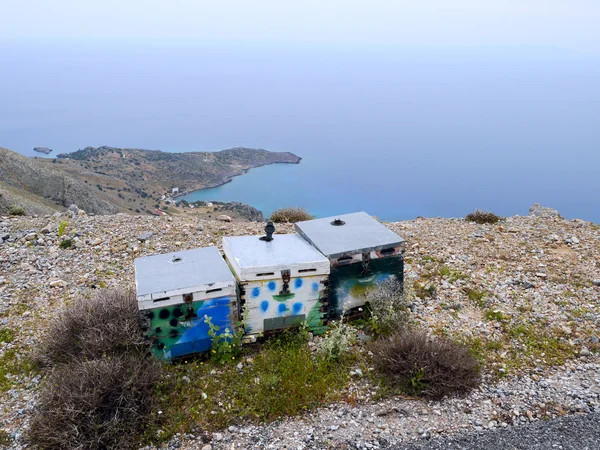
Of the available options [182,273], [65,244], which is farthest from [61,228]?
Result: [182,273]

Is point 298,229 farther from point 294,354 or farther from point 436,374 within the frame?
point 436,374

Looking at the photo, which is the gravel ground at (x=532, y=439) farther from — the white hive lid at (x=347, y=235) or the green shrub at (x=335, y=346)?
the white hive lid at (x=347, y=235)

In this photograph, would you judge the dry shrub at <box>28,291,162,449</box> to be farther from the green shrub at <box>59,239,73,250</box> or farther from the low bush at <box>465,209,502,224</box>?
the low bush at <box>465,209,502,224</box>

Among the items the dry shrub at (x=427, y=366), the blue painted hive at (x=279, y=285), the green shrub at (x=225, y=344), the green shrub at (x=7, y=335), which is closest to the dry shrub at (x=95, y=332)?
the green shrub at (x=7, y=335)

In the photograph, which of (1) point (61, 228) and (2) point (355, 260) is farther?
(1) point (61, 228)

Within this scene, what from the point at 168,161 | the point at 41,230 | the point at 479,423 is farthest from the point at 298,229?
the point at 168,161

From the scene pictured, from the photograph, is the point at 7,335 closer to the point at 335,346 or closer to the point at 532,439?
the point at 335,346

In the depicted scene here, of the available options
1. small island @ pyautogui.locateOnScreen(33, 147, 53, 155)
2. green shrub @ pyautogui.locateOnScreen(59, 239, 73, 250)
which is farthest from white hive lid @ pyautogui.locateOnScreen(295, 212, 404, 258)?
small island @ pyautogui.locateOnScreen(33, 147, 53, 155)
